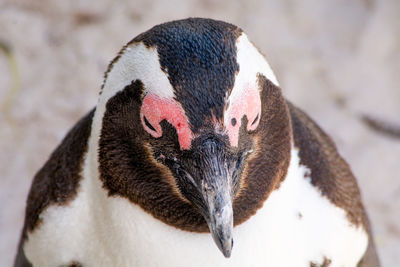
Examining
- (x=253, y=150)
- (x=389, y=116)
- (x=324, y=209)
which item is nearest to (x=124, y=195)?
(x=253, y=150)

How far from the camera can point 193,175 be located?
5.15ft

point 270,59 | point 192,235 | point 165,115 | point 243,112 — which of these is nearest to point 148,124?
point 165,115

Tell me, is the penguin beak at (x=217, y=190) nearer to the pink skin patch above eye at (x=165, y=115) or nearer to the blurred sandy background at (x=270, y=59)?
the pink skin patch above eye at (x=165, y=115)

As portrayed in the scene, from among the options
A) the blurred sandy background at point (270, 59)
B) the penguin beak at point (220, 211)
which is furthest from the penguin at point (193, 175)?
the blurred sandy background at point (270, 59)

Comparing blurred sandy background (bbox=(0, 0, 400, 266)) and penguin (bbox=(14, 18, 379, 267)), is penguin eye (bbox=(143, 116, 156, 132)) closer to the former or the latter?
penguin (bbox=(14, 18, 379, 267))

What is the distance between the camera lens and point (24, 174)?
342 centimetres

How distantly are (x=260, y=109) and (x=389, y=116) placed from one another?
85.1 inches

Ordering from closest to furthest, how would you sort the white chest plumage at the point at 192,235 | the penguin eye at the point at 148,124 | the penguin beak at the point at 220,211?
the penguin beak at the point at 220,211, the penguin eye at the point at 148,124, the white chest plumage at the point at 192,235

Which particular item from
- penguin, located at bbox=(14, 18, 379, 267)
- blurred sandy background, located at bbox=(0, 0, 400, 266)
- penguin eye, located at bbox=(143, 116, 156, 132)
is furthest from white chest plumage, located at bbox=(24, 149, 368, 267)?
blurred sandy background, located at bbox=(0, 0, 400, 266)

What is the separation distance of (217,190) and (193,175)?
8 centimetres

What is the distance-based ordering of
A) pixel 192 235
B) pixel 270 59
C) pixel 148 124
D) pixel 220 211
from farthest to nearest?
1. pixel 270 59
2. pixel 192 235
3. pixel 148 124
4. pixel 220 211

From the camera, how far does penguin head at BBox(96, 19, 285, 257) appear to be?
1544 mm

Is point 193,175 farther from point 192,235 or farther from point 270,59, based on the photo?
point 270,59

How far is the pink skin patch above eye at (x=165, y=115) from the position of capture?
1.55 meters
